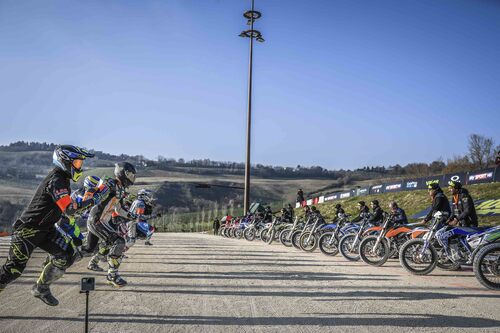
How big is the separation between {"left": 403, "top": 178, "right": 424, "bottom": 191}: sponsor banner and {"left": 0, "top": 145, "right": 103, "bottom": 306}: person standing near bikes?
26.7 meters

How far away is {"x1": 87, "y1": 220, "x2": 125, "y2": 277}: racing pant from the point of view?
7.12 m

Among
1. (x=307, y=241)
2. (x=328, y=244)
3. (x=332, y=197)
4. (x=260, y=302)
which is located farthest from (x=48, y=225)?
(x=332, y=197)

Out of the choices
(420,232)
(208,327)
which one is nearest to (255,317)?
(208,327)

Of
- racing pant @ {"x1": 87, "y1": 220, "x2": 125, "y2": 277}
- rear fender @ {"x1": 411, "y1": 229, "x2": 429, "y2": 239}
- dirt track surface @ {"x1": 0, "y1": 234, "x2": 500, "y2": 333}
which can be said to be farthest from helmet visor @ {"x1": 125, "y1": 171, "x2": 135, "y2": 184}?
rear fender @ {"x1": 411, "y1": 229, "x2": 429, "y2": 239}

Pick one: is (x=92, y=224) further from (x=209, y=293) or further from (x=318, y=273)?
(x=318, y=273)

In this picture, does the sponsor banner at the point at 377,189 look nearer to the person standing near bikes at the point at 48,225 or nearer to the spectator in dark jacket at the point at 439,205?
the spectator in dark jacket at the point at 439,205

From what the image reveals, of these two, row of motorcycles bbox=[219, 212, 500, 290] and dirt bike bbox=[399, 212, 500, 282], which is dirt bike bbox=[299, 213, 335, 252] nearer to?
row of motorcycles bbox=[219, 212, 500, 290]

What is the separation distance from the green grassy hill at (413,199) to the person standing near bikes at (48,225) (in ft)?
52.5

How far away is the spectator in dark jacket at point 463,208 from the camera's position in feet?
30.5

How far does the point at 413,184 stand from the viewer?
1139 inches

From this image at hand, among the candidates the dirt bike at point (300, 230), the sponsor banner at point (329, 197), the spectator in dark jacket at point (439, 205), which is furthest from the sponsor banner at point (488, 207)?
the sponsor banner at point (329, 197)

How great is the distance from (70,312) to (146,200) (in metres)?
6.68

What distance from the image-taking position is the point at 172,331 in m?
4.51

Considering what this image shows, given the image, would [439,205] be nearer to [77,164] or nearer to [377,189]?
[77,164]
